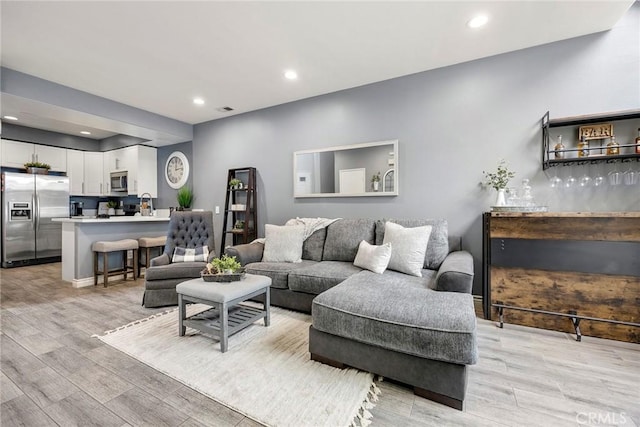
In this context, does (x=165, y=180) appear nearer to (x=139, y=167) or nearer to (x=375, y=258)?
(x=139, y=167)

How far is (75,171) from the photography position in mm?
6102

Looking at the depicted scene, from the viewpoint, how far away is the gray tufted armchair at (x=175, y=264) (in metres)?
3.05

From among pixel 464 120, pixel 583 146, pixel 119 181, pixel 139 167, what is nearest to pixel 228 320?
pixel 464 120

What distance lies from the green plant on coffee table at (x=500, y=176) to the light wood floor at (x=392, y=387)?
1380mm

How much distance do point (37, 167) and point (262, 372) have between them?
6.51m

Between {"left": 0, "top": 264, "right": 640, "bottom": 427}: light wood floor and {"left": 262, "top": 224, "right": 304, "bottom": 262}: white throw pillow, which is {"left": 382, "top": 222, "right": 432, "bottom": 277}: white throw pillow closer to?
{"left": 0, "top": 264, "right": 640, "bottom": 427}: light wood floor

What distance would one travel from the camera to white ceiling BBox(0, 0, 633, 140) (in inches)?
87.4

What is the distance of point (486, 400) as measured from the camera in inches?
62.2

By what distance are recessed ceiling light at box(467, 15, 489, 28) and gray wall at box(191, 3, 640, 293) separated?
26.3 inches

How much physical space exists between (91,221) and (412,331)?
4.49m

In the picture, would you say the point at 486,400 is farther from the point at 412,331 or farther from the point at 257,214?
the point at 257,214

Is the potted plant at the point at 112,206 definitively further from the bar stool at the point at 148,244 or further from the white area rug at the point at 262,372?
the white area rug at the point at 262,372

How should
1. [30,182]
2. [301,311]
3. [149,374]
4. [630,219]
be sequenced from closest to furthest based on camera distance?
1. [149,374]
2. [630,219]
3. [301,311]
4. [30,182]

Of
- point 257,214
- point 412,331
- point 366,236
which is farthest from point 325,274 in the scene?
point 257,214
